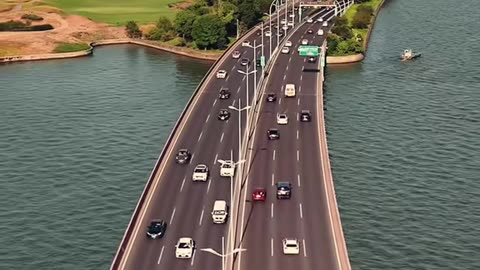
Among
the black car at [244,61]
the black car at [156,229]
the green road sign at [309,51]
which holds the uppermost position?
the green road sign at [309,51]

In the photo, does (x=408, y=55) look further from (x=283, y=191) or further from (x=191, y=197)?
(x=191, y=197)

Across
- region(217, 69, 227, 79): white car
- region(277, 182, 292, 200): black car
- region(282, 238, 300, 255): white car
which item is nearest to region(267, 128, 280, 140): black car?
region(277, 182, 292, 200): black car

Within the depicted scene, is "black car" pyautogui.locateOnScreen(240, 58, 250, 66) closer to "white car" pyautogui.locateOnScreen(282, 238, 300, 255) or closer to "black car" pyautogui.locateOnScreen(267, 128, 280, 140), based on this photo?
"black car" pyautogui.locateOnScreen(267, 128, 280, 140)

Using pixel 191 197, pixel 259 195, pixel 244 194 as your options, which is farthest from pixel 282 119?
pixel 191 197

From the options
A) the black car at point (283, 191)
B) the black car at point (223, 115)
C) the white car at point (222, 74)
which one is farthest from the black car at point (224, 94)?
the black car at point (283, 191)

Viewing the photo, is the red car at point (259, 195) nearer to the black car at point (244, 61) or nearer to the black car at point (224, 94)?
the black car at point (224, 94)

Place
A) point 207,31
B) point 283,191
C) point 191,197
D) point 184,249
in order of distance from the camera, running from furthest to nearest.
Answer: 1. point 207,31
2. point 191,197
3. point 283,191
4. point 184,249

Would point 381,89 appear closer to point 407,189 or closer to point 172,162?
point 407,189
